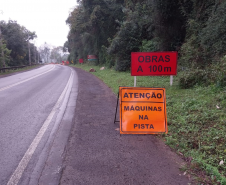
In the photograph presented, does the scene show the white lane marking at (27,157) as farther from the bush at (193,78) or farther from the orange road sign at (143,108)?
the bush at (193,78)

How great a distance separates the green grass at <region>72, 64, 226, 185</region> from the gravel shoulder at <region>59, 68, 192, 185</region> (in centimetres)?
29

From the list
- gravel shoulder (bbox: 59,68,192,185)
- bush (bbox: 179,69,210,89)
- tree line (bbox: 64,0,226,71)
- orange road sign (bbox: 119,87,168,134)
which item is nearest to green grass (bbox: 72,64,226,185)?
gravel shoulder (bbox: 59,68,192,185)

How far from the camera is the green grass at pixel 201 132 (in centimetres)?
335

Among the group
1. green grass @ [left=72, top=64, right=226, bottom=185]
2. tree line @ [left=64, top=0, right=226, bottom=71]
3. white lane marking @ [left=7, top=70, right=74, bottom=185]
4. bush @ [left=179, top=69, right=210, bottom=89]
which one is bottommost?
white lane marking @ [left=7, top=70, right=74, bottom=185]

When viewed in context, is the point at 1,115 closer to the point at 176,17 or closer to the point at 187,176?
the point at 187,176

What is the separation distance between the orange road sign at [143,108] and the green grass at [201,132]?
1.39 ft

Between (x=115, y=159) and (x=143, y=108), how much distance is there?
1609 mm

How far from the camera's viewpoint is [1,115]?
6.40 metres

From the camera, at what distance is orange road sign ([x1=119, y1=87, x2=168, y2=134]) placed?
487 centimetres

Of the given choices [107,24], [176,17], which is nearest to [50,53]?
[107,24]

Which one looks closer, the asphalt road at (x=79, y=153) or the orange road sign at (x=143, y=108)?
the asphalt road at (x=79, y=153)

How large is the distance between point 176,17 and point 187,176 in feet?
40.5

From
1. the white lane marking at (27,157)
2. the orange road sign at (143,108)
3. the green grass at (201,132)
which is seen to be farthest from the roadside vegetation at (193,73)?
the white lane marking at (27,157)

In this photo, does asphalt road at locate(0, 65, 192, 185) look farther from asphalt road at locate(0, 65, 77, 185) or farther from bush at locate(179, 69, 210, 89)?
bush at locate(179, 69, 210, 89)
